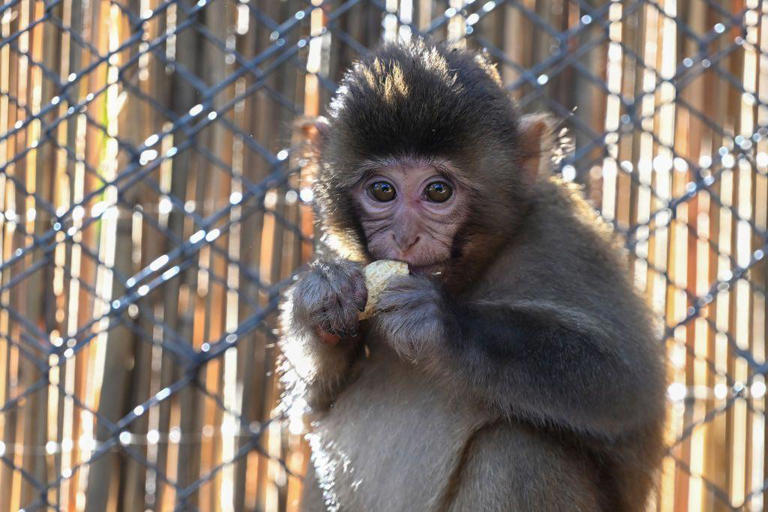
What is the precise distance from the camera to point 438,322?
3221 mm

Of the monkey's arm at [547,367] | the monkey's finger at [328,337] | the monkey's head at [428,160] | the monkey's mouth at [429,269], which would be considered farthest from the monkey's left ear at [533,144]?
the monkey's finger at [328,337]

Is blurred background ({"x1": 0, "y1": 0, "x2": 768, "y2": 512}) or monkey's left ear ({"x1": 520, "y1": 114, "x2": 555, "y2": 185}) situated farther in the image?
blurred background ({"x1": 0, "y1": 0, "x2": 768, "y2": 512})

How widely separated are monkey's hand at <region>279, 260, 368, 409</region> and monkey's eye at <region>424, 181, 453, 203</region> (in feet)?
1.01

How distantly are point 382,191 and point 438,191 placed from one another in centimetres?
17

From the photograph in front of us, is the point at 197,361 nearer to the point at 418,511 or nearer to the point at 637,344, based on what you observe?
the point at 418,511

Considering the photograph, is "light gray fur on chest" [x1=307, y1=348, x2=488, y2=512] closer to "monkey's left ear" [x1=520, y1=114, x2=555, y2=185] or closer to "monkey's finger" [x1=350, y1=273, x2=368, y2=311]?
"monkey's finger" [x1=350, y1=273, x2=368, y2=311]

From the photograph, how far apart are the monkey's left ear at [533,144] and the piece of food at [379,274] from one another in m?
0.55

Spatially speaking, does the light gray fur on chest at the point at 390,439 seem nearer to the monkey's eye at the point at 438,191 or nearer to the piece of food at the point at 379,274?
the piece of food at the point at 379,274

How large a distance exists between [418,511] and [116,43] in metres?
2.29

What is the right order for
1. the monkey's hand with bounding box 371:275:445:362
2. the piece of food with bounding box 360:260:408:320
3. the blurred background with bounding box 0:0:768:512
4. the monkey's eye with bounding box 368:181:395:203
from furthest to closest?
1. the blurred background with bounding box 0:0:768:512
2. the monkey's eye with bounding box 368:181:395:203
3. the piece of food with bounding box 360:260:408:320
4. the monkey's hand with bounding box 371:275:445:362

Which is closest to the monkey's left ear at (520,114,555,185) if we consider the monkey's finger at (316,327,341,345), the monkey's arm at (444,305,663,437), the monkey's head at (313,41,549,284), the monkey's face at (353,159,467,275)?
the monkey's head at (313,41,549,284)

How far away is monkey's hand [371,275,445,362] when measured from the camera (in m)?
3.22

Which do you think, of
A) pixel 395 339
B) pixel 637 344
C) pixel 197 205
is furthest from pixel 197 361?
pixel 637 344

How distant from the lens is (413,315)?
3238mm
